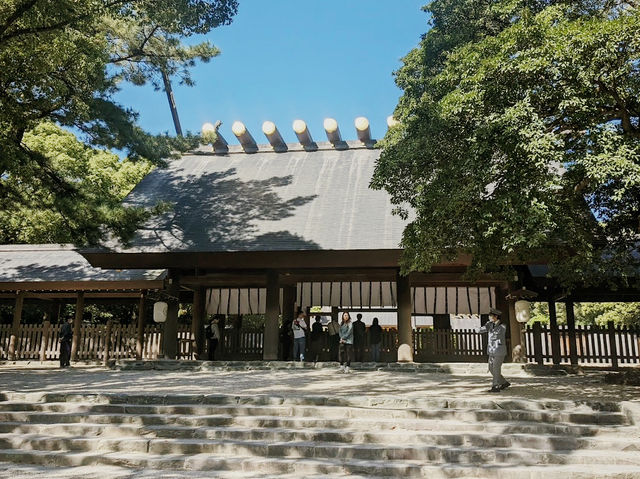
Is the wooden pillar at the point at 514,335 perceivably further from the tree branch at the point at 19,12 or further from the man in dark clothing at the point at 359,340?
the tree branch at the point at 19,12

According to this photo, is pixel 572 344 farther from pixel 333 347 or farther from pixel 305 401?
pixel 305 401

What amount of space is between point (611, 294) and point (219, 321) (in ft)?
38.9

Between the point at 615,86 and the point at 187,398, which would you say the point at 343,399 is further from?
the point at 615,86

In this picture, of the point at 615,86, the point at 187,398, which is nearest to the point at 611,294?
the point at 615,86

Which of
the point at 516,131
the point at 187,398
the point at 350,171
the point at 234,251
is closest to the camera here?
the point at 516,131

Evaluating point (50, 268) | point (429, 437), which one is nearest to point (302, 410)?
point (429, 437)

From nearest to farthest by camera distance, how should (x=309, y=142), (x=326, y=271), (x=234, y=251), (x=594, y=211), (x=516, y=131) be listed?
(x=516, y=131), (x=594, y=211), (x=234, y=251), (x=326, y=271), (x=309, y=142)

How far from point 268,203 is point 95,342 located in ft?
23.8

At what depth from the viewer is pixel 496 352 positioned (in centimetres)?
881

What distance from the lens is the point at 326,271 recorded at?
14625mm

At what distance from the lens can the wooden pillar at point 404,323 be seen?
13.4 meters

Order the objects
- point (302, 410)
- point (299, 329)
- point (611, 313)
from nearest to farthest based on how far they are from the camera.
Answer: point (302, 410), point (299, 329), point (611, 313)

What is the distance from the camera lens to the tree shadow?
13.8 meters

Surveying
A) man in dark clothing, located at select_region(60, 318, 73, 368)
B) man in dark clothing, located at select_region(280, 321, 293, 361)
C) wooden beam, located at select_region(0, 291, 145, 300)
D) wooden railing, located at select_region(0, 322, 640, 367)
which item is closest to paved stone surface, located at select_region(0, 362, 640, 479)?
wooden railing, located at select_region(0, 322, 640, 367)
